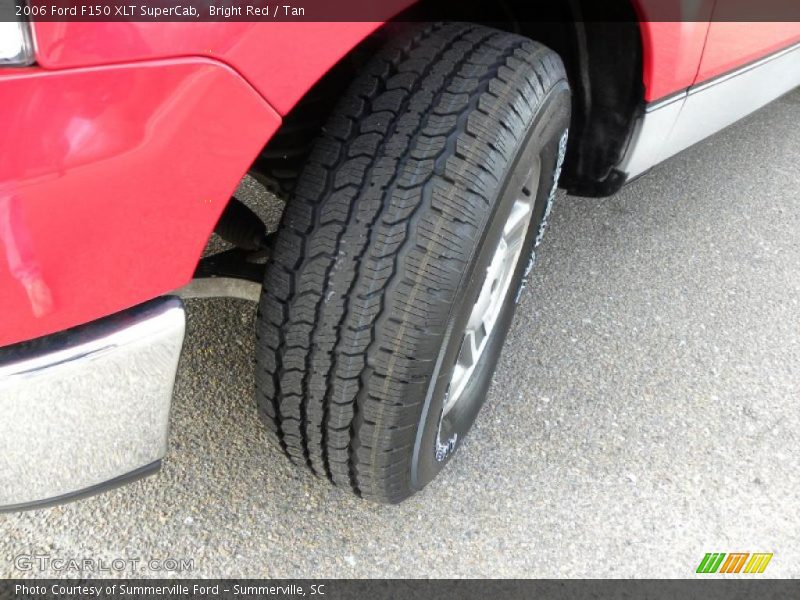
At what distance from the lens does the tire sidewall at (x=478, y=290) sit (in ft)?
4.03

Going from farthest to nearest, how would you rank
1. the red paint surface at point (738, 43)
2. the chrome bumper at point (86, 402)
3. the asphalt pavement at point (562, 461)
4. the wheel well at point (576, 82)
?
the red paint surface at point (738, 43)
the asphalt pavement at point (562, 461)
the wheel well at point (576, 82)
the chrome bumper at point (86, 402)

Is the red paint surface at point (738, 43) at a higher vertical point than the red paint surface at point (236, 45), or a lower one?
lower

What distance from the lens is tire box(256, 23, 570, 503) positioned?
113 centimetres

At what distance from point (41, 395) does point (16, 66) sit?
1.34ft

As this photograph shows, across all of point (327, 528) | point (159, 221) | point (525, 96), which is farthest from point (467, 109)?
point (327, 528)

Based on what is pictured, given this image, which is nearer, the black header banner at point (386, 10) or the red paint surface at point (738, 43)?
the black header banner at point (386, 10)

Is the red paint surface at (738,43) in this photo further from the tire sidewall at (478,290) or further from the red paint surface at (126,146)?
the red paint surface at (126,146)

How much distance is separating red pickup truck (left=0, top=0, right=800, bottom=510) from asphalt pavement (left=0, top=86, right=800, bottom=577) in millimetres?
163

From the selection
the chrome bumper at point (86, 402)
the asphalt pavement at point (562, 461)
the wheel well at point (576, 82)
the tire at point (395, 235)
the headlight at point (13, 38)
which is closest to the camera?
the headlight at point (13, 38)

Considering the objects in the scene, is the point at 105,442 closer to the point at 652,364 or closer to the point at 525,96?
the point at 525,96

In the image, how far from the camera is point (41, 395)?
0.91m

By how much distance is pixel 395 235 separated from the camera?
1121 millimetres

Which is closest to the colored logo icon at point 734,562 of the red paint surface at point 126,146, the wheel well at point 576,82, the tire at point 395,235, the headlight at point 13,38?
the tire at point 395,235

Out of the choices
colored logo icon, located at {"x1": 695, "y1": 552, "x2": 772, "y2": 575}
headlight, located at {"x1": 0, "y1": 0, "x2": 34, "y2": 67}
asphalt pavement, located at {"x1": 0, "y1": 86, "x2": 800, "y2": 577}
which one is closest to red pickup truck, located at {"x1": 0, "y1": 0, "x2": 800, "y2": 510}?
headlight, located at {"x1": 0, "y1": 0, "x2": 34, "y2": 67}
